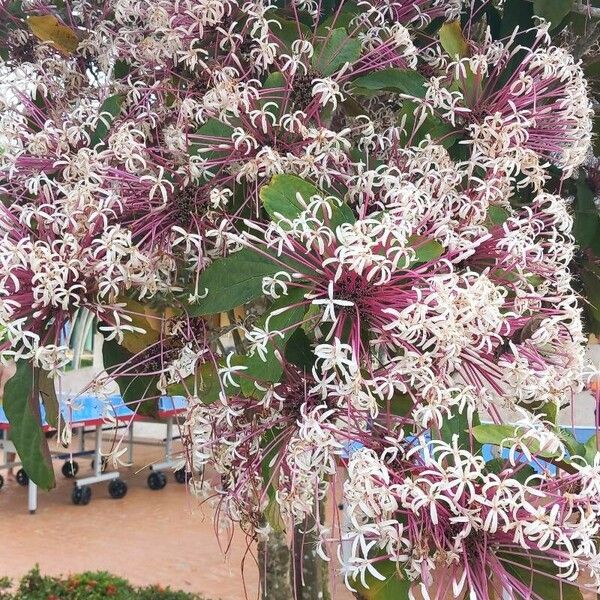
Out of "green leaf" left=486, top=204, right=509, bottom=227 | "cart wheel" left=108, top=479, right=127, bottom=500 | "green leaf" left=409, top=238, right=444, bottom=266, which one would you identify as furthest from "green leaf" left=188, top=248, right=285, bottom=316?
"cart wheel" left=108, top=479, right=127, bottom=500

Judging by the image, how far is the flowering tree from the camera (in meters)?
0.51

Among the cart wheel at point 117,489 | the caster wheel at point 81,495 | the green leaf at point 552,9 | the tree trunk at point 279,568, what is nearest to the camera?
the green leaf at point 552,9

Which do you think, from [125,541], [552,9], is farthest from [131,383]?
[125,541]

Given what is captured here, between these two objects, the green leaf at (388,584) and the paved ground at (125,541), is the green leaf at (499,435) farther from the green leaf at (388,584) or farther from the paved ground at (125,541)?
the paved ground at (125,541)

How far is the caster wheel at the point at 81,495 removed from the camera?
522 cm

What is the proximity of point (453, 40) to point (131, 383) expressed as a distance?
0.46 meters

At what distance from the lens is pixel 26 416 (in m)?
0.73

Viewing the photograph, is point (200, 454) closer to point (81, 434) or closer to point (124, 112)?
point (124, 112)

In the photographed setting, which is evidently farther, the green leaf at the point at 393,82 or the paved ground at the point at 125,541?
the paved ground at the point at 125,541

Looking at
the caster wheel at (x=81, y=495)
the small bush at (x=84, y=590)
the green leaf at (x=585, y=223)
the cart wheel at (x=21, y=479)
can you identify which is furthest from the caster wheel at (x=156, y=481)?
the green leaf at (x=585, y=223)

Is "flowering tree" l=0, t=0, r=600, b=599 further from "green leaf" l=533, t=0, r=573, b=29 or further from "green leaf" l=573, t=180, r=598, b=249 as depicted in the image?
"green leaf" l=573, t=180, r=598, b=249

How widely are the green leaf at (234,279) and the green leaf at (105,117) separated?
0.78ft

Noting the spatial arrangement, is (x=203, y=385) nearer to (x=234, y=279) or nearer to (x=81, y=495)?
(x=234, y=279)

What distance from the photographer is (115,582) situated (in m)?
2.66
